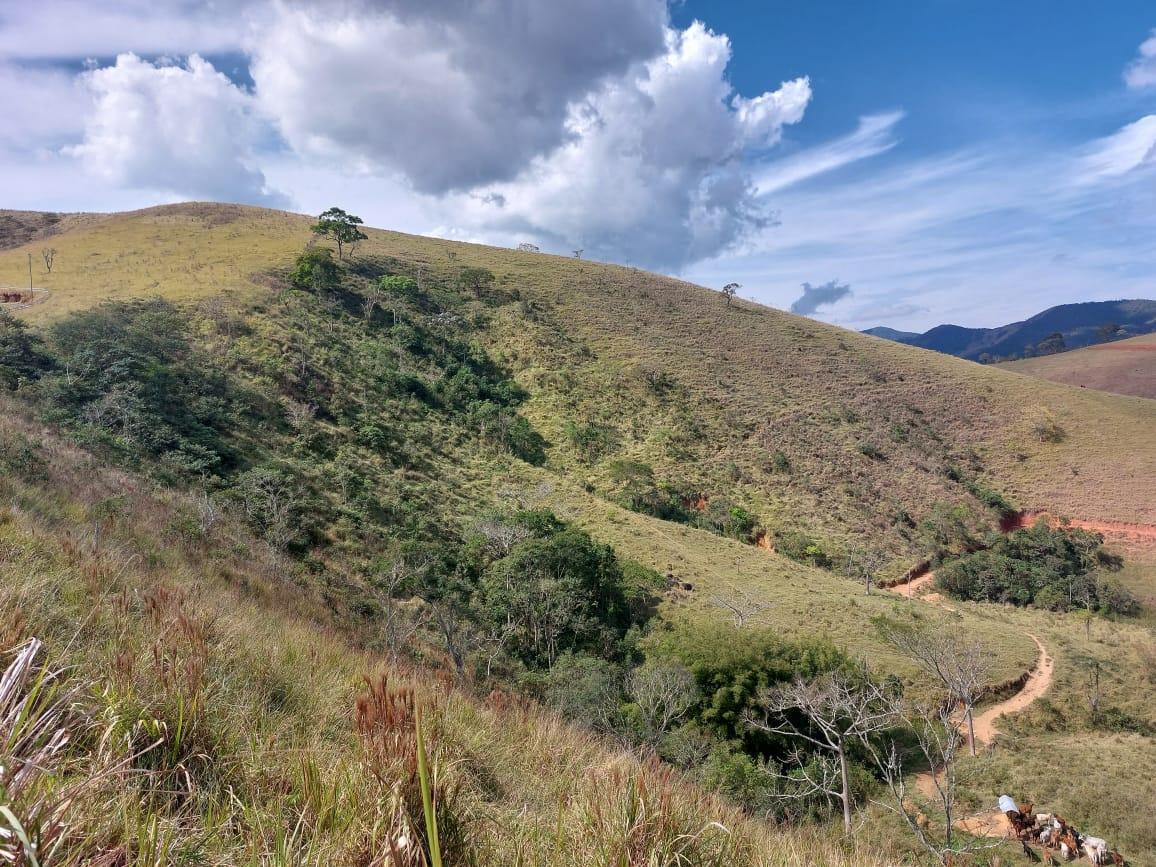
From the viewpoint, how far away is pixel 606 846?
1754mm

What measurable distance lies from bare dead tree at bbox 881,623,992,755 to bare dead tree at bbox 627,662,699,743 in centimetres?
599

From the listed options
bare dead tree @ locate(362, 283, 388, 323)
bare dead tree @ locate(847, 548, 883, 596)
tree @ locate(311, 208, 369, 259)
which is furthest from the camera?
tree @ locate(311, 208, 369, 259)

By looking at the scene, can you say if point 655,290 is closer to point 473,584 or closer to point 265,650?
point 473,584

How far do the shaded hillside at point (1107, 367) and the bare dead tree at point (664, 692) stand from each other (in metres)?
87.2

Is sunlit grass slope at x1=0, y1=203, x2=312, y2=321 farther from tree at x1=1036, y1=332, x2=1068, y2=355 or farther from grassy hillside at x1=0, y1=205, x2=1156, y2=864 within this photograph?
tree at x1=1036, y1=332, x2=1068, y2=355

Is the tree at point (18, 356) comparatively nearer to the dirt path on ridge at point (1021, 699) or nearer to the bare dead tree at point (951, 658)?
the bare dead tree at point (951, 658)

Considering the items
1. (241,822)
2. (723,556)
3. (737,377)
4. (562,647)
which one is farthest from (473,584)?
(737,377)

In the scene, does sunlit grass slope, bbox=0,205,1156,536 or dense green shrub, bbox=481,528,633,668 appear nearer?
dense green shrub, bbox=481,528,633,668

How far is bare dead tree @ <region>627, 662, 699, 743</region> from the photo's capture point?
14.2 metres

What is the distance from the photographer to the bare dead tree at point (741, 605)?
22.1 m

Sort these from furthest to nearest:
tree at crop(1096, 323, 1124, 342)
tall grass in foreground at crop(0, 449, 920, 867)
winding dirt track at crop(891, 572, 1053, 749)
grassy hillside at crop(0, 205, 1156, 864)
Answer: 1. tree at crop(1096, 323, 1124, 342)
2. winding dirt track at crop(891, 572, 1053, 749)
3. grassy hillside at crop(0, 205, 1156, 864)
4. tall grass in foreground at crop(0, 449, 920, 867)

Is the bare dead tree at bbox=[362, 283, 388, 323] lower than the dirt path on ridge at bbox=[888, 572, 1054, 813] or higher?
higher

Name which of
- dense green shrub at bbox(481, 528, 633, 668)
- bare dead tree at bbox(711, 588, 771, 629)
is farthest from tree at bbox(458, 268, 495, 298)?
bare dead tree at bbox(711, 588, 771, 629)

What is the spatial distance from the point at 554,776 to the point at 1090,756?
848 inches
